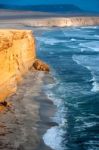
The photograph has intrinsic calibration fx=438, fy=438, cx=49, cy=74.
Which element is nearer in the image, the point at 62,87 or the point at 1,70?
the point at 1,70

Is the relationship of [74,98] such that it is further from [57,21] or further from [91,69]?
[57,21]

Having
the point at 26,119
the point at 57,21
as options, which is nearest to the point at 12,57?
the point at 26,119

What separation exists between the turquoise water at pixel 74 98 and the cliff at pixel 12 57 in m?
1.93

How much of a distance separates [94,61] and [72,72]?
4.76 meters

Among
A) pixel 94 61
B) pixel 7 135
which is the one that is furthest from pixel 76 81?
A: pixel 7 135

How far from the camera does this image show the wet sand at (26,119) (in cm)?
1417

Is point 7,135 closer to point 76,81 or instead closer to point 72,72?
point 76,81

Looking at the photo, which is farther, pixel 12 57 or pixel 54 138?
pixel 12 57

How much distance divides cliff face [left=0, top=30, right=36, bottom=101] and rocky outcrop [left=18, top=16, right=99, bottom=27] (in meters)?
42.7

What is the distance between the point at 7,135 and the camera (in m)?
14.6

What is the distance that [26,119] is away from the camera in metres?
16.4

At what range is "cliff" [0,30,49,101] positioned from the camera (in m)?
17.0

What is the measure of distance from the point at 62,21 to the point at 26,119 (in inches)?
2285

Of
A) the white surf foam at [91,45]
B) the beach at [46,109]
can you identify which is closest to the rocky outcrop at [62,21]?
the white surf foam at [91,45]
